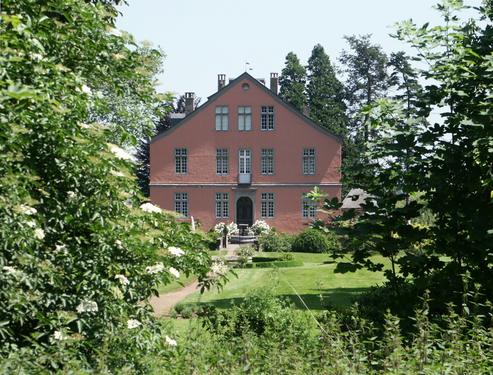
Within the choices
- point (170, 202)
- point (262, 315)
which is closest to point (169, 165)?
point (170, 202)

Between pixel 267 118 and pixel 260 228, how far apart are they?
7.08 metres

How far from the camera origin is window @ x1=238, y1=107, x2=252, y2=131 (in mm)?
42031

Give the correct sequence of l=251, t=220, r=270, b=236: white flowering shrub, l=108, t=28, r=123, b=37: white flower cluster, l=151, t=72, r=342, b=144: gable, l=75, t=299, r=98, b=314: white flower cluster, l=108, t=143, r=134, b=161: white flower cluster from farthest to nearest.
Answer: l=151, t=72, r=342, b=144: gable
l=251, t=220, r=270, b=236: white flowering shrub
l=108, t=28, r=123, b=37: white flower cluster
l=108, t=143, r=134, b=161: white flower cluster
l=75, t=299, r=98, b=314: white flower cluster

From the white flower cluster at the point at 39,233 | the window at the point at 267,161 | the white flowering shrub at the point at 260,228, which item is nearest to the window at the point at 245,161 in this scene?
the window at the point at 267,161

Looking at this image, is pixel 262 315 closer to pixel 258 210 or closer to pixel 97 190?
pixel 97 190

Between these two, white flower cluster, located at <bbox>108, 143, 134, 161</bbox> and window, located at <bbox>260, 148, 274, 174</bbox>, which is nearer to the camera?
white flower cluster, located at <bbox>108, 143, 134, 161</bbox>

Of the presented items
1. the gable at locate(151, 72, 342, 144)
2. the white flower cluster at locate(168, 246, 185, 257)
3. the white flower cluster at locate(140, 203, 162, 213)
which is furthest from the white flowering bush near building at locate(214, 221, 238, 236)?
the white flower cluster at locate(168, 246, 185, 257)

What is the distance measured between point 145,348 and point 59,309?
2.60ft

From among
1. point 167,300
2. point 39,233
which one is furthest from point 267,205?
point 39,233

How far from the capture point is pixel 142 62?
24.6 feet

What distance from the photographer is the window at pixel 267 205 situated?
138 feet

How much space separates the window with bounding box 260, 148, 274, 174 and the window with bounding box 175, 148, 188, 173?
4.73 metres

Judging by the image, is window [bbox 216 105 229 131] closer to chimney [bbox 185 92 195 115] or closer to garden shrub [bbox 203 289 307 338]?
chimney [bbox 185 92 195 115]

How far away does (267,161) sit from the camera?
42188 millimetres
